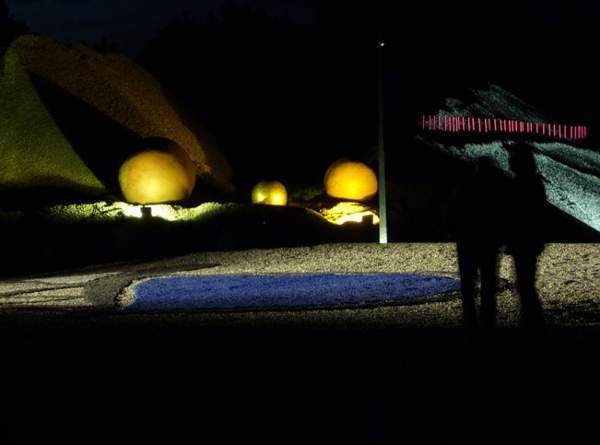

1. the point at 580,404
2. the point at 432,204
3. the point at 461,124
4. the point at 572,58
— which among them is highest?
the point at 572,58

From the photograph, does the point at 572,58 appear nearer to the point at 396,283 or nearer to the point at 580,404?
the point at 396,283

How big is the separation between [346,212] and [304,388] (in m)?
20.1

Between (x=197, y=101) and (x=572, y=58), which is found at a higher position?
(x=572, y=58)

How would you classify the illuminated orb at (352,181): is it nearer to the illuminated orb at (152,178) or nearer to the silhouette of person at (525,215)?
the illuminated orb at (152,178)

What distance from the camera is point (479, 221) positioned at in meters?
7.02

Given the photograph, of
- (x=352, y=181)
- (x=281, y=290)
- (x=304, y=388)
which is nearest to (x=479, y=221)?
(x=304, y=388)

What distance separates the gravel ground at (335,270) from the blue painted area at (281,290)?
558 mm

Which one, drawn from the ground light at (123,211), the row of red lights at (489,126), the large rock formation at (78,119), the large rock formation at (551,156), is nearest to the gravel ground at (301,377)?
the ground light at (123,211)

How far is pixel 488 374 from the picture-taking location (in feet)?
20.6

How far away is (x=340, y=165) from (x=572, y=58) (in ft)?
96.5

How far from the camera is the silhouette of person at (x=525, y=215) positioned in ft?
22.7

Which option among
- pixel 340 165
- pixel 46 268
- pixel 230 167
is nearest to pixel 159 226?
pixel 46 268

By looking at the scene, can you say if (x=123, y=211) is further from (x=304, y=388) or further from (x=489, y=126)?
(x=304, y=388)

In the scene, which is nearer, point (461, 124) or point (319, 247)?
point (319, 247)
